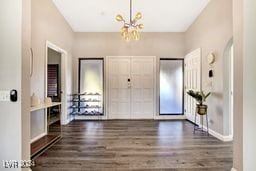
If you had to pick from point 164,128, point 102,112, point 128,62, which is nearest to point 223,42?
point 164,128

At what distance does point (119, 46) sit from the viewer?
7.06m

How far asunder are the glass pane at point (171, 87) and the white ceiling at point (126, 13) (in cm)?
128

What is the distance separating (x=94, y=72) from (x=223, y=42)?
4.31 metres

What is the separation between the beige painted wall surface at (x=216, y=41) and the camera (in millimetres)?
4258

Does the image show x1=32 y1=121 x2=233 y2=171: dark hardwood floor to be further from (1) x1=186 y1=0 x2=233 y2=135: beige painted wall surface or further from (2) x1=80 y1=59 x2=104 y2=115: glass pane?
(2) x1=80 y1=59 x2=104 y2=115: glass pane

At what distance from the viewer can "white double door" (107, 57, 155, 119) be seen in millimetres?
7066

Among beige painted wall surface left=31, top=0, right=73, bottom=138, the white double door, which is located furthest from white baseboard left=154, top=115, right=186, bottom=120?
beige painted wall surface left=31, top=0, right=73, bottom=138

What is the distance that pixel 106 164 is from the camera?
308cm

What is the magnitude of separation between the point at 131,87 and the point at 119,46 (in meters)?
1.54

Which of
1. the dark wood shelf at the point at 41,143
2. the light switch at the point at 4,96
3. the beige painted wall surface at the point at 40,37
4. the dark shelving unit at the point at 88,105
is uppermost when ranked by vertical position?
the beige painted wall surface at the point at 40,37

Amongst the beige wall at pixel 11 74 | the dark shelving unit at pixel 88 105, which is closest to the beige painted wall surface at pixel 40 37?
the beige wall at pixel 11 74

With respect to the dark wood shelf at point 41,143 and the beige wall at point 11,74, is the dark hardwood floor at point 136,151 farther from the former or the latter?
the beige wall at point 11,74

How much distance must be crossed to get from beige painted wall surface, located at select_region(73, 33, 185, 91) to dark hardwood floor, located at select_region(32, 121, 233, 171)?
2906 mm

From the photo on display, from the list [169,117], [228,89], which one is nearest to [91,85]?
[169,117]
